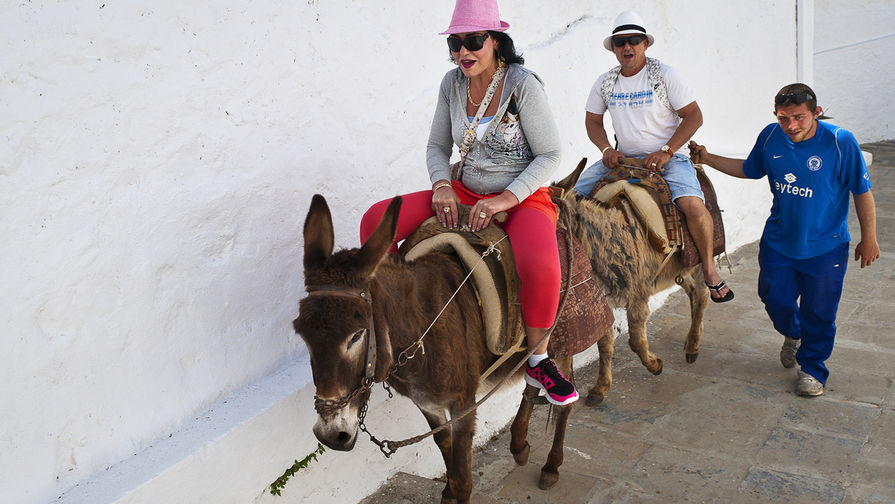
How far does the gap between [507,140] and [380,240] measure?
897 millimetres

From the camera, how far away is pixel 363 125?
11.3 ft

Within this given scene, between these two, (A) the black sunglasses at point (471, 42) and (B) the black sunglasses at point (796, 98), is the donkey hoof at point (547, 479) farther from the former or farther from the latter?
(B) the black sunglasses at point (796, 98)

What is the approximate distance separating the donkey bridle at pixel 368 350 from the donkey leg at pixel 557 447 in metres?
1.40

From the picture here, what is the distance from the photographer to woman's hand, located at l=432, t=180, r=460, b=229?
294cm

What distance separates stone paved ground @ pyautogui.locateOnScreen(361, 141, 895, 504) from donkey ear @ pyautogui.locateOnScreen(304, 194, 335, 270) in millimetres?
1533

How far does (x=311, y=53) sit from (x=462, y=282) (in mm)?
1235

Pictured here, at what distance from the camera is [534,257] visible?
9.32 feet

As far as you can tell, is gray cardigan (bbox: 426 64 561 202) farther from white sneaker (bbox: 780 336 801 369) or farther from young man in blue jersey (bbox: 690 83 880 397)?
white sneaker (bbox: 780 336 801 369)

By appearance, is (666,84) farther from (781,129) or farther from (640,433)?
(640,433)

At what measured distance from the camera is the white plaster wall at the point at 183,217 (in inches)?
88.8

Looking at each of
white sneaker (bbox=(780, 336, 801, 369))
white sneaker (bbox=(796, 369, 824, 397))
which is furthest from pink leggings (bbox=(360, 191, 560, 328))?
white sneaker (bbox=(780, 336, 801, 369))

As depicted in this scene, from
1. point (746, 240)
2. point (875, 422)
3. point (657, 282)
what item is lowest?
point (746, 240)

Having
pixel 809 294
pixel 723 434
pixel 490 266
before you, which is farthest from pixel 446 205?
pixel 809 294

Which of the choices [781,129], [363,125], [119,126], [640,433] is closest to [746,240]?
Result: [781,129]
